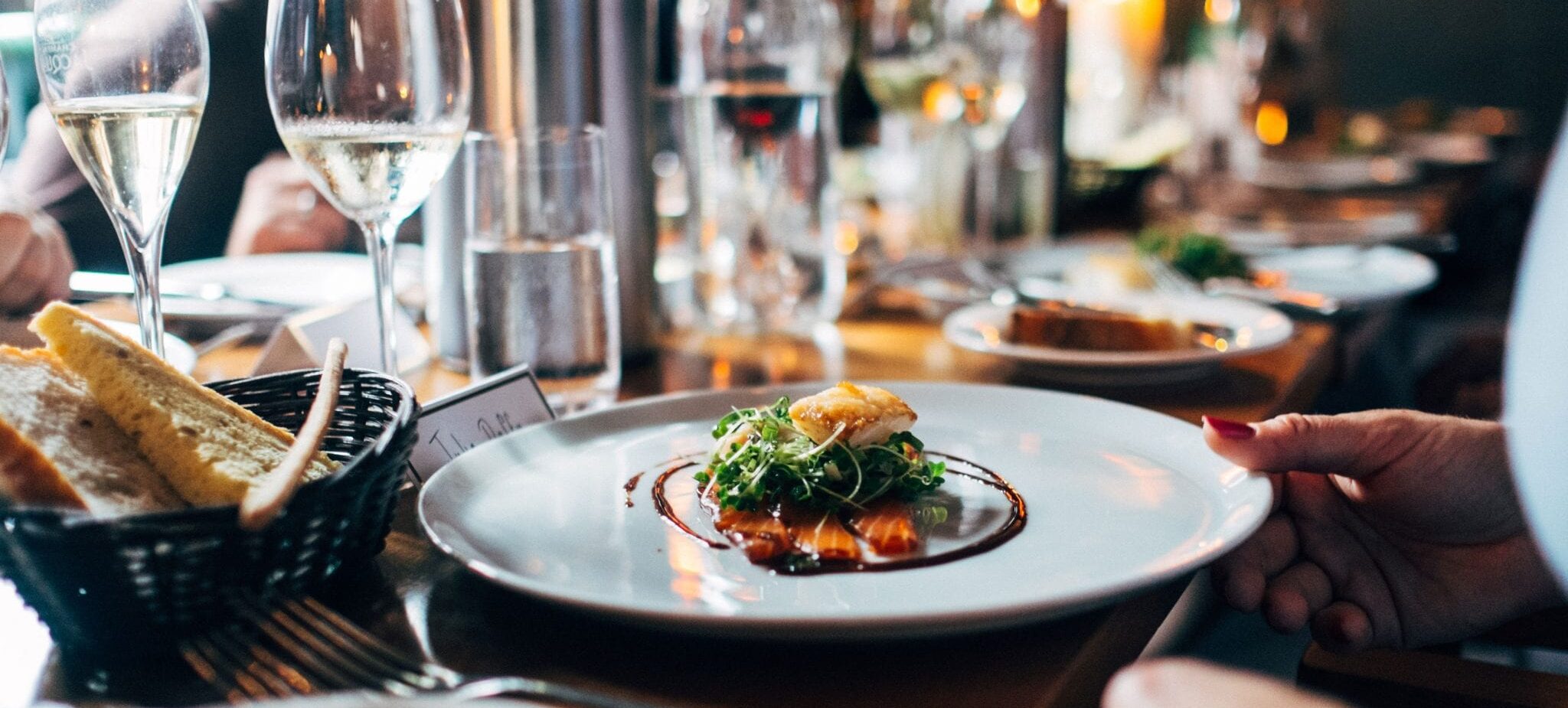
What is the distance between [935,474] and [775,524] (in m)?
0.14

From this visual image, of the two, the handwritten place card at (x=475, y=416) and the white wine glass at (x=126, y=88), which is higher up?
the white wine glass at (x=126, y=88)

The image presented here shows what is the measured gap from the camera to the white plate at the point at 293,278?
4.55 ft

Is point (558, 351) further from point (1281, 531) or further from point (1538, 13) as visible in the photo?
point (1538, 13)

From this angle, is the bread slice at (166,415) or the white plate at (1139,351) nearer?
the bread slice at (166,415)

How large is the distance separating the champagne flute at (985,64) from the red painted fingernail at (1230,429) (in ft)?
3.98

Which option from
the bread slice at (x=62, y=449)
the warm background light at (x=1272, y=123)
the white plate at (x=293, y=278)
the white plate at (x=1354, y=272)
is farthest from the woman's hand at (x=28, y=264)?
the warm background light at (x=1272, y=123)

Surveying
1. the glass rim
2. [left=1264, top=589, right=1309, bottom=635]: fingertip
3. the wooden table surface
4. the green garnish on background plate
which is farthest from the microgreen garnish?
the green garnish on background plate

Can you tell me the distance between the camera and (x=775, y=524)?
2.27 ft

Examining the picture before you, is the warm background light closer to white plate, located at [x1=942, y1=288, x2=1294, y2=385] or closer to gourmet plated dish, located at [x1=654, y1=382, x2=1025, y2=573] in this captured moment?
white plate, located at [x1=942, y1=288, x2=1294, y2=385]

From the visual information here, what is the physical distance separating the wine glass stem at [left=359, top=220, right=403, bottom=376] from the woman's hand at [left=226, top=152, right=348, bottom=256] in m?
0.94

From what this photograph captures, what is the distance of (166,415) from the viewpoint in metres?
0.60

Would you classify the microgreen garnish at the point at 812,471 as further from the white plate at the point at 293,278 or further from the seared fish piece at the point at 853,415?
the white plate at the point at 293,278

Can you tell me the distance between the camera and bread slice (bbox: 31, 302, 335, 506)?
59cm

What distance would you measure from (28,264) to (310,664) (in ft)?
2.51
